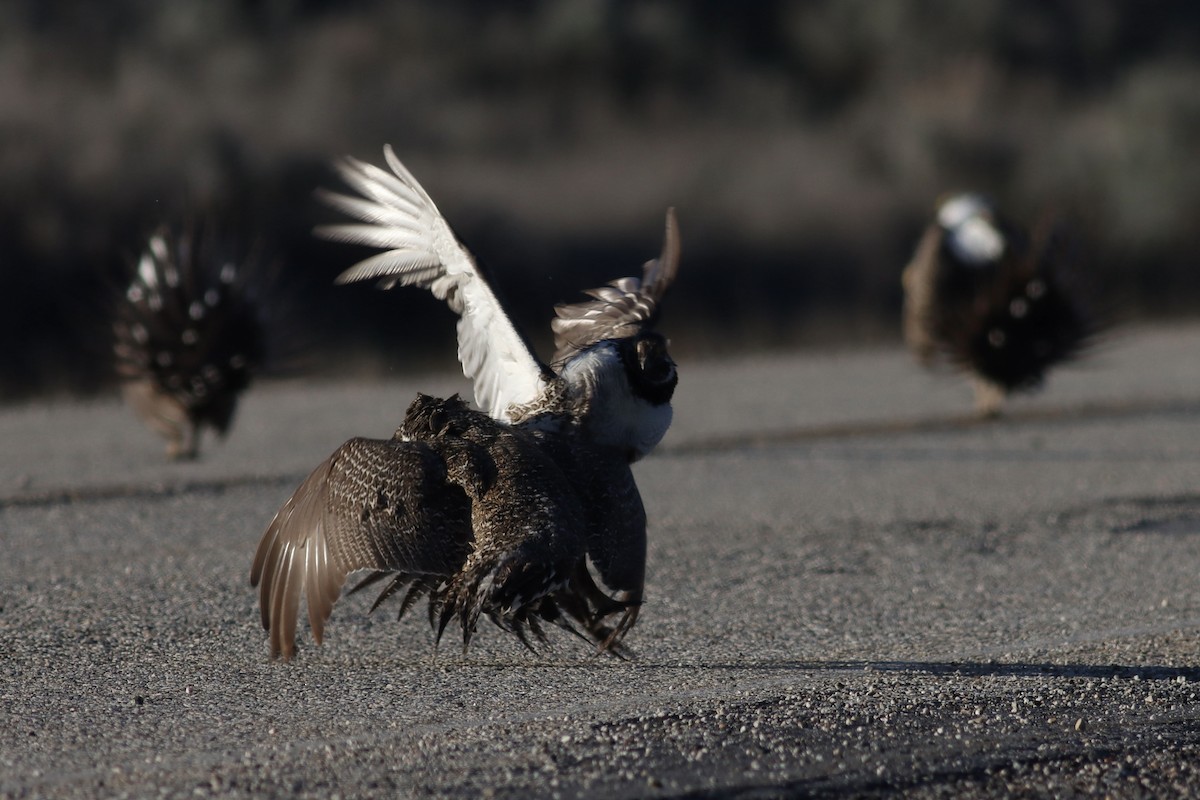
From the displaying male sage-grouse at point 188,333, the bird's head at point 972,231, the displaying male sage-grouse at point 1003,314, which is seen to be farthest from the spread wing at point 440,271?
the bird's head at point 972,231

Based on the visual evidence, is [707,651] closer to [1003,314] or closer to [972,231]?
[1003,314]

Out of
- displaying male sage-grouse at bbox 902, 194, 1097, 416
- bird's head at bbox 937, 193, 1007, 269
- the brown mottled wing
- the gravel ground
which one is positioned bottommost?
the gravel ground

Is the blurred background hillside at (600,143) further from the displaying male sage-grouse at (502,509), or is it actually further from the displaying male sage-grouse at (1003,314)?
the displaying male sage-grouse at (502,509)

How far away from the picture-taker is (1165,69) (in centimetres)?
3494

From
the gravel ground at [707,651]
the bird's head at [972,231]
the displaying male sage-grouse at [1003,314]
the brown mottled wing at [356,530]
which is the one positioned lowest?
the gravel ground at [707,651]

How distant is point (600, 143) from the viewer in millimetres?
30203

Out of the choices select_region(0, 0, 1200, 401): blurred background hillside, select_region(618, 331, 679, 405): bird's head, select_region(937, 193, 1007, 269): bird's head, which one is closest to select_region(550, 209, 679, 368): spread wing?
select_region(618, 331, 679, 405): bird's head

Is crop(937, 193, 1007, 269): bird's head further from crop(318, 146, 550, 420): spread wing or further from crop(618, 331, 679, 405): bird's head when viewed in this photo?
crop(618, 331, 679, 405): bird's head

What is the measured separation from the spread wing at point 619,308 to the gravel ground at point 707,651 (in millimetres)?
1114

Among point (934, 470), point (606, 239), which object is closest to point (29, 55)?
point (606, 239)

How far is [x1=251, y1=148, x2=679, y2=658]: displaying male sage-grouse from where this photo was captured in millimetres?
4742

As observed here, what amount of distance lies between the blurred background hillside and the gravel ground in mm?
3275

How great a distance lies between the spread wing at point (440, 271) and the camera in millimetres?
6164

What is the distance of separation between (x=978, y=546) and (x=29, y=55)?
23503 mm
